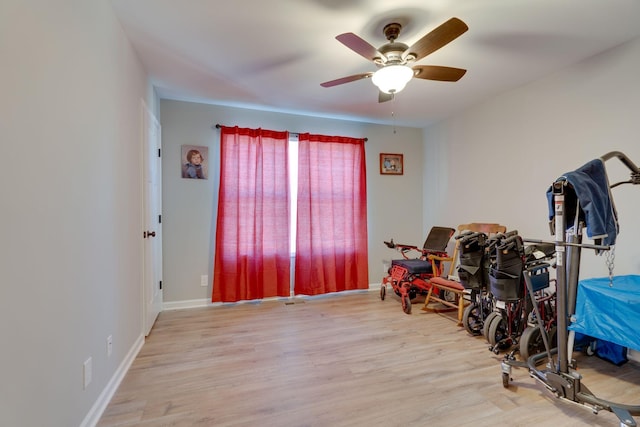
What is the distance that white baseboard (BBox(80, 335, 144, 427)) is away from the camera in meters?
1.54

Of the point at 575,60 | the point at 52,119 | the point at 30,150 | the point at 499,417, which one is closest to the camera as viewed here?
the point at 30,150

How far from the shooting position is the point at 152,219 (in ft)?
9.61

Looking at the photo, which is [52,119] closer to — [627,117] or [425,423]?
[425,423]

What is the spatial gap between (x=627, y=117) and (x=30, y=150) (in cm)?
374

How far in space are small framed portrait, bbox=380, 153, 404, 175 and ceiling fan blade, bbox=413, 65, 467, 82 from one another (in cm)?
217

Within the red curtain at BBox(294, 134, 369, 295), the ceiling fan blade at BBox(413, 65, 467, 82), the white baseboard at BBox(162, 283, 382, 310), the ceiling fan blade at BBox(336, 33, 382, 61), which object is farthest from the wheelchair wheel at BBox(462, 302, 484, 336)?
the white baseboard at BBox(162, 283, 382, 310)

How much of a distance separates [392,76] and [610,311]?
203 centimetres

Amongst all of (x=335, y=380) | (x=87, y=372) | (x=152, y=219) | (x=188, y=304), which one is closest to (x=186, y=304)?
(x=188, y=304)

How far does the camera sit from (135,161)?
7.73 ft

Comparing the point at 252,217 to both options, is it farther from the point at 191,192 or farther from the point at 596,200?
the point at 596,200

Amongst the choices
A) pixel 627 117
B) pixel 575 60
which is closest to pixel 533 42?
pixel 575 60

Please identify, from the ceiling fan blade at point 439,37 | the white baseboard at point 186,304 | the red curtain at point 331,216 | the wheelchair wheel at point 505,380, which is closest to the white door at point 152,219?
the white baseboard at point 186,304

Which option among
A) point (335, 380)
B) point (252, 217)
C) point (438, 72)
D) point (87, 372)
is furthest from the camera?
point (252, 217)

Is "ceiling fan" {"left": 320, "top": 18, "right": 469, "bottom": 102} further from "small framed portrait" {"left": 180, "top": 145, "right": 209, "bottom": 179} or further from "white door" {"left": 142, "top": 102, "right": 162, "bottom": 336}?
"small framed portrait" {"left": 180, "top": 145, "right": 209, "bottom": 179}
